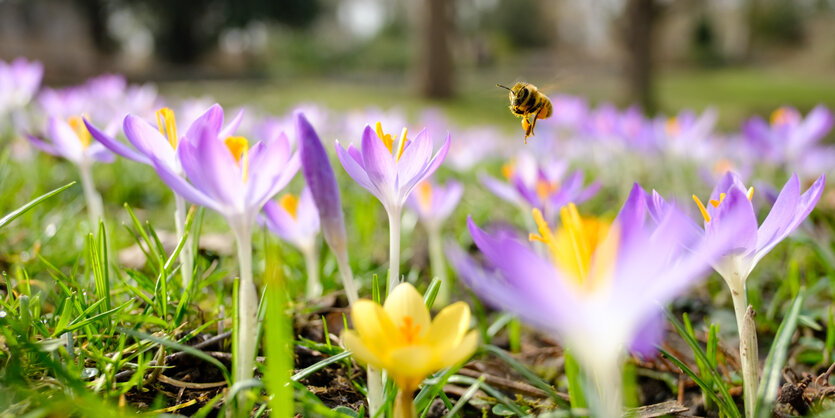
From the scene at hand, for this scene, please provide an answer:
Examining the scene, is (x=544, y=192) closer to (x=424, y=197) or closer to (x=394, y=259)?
(x=424, y=197)

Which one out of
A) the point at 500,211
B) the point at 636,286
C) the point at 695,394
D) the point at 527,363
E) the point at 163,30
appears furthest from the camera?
the point at 163,30

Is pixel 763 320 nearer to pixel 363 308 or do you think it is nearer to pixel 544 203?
pixel 544 203

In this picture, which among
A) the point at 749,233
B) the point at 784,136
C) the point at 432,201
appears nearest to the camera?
the point at 749,233

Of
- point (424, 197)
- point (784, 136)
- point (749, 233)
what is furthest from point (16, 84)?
point (784, 136)

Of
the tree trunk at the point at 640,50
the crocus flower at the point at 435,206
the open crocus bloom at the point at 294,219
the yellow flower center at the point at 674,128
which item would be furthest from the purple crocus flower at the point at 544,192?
the tree trunk at the point at 640,50

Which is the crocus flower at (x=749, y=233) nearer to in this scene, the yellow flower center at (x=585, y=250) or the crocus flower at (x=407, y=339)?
the yellow flower center at (x=585, y=250)

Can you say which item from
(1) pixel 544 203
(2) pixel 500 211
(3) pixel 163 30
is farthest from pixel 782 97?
(3) pixel 163 30

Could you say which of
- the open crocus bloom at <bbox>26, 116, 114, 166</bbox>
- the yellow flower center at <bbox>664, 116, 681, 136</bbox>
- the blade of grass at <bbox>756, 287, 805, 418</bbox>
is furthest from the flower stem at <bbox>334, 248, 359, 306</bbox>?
A: the yellow flower center at <bbox>664, 116, 681, 136</bbox>
